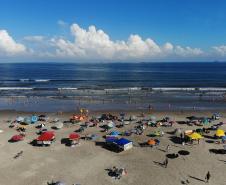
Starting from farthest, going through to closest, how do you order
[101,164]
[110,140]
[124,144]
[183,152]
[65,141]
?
[65,141] → [110,140] → [124,144] → [183,152] → [101,164]

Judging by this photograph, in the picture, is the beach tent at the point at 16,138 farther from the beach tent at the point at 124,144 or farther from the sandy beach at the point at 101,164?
the beach tent at the point at 124,144

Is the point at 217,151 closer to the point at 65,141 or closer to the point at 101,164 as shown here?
the point at 101,164

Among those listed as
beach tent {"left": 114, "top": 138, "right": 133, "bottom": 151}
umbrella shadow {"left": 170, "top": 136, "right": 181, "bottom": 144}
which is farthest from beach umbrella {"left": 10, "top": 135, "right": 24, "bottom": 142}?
umbrella shadow {"left": 170, "top": 136, "right": 181, "bottom": 144}

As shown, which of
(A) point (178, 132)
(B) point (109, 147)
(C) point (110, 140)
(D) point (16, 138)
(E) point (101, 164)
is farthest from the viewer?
(A) point (178, 132)

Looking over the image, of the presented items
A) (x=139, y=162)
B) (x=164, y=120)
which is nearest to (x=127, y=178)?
(x=139, y=162)

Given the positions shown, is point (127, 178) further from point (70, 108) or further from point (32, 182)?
point (70, 108)

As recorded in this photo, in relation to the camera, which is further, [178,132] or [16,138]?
[178,132]

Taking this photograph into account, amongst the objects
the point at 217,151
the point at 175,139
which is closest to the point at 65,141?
the point at 175,139

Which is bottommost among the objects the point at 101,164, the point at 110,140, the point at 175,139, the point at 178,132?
the point at 101,164
